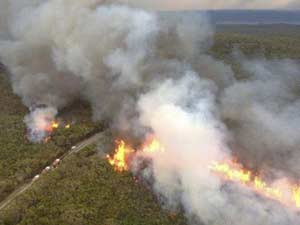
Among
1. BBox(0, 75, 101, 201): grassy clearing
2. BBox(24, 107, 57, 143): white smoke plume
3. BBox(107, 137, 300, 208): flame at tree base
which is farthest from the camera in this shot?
BBox(24, 107, 57, 143): white smoke plume

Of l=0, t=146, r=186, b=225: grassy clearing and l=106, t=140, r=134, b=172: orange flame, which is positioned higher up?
l=0, t=146, r=186, b=225: grassy clearing

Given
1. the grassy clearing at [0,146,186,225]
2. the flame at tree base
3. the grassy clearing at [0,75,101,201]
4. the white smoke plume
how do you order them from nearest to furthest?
the grassy clearing at [0,146,186,225] < the flame at tree base < the grassy clearing at [0,75,101,201] < the white smoke plume

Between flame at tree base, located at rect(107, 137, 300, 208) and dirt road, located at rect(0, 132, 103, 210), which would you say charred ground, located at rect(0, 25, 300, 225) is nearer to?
dirt road, located at rect(0, 132, 103, 210)

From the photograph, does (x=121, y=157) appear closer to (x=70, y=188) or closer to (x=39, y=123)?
(x=70, y=188)

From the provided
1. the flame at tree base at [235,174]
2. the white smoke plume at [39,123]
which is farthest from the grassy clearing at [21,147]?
the flame at tree base at [235,174]

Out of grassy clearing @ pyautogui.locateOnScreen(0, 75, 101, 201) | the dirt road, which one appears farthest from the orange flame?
grassy clearing @ pyautogui.locateOnScreen(0, 75, 101, 201)

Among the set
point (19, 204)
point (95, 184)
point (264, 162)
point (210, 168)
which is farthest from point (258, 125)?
point (19, 204)

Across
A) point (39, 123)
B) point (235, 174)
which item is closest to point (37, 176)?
point (39, 123)

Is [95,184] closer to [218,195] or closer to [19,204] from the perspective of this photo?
[19,204]
